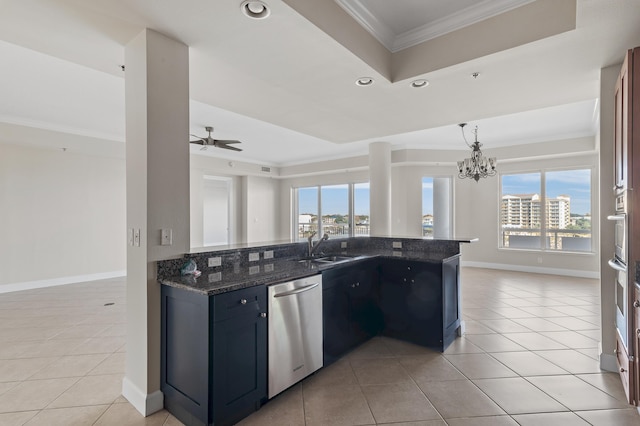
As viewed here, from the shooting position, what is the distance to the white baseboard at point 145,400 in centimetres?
208

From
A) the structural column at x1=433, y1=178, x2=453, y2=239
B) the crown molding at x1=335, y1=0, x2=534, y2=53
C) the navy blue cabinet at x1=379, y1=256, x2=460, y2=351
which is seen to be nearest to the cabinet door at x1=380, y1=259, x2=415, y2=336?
the navy blue cabinet at x1=379, y1=256, x2=460, y2=351

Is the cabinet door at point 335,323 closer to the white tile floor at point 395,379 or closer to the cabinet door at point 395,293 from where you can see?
the white tile floor at point 395,379

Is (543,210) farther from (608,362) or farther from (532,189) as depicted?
(608,362)

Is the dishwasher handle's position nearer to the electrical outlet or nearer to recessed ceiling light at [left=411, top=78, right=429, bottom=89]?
the electrical outlet

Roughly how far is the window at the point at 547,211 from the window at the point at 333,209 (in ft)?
11.8

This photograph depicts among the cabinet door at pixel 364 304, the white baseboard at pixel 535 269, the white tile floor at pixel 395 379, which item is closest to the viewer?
the white tile floor at pixel 395 379

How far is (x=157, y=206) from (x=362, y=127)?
3.06 metres

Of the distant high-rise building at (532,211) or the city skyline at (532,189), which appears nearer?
the city skyline at (532,189)

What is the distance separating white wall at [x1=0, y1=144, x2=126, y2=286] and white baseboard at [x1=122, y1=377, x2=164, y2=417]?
16.5ft

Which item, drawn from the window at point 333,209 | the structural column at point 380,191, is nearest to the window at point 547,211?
the structural column at point 380,191

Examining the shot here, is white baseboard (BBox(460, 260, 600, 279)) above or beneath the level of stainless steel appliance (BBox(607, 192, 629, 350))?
beneath

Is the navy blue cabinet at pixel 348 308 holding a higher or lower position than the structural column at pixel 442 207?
lower

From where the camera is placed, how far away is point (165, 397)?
2131 millimetres

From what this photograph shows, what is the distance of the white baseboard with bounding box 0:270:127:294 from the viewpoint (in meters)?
5.31
